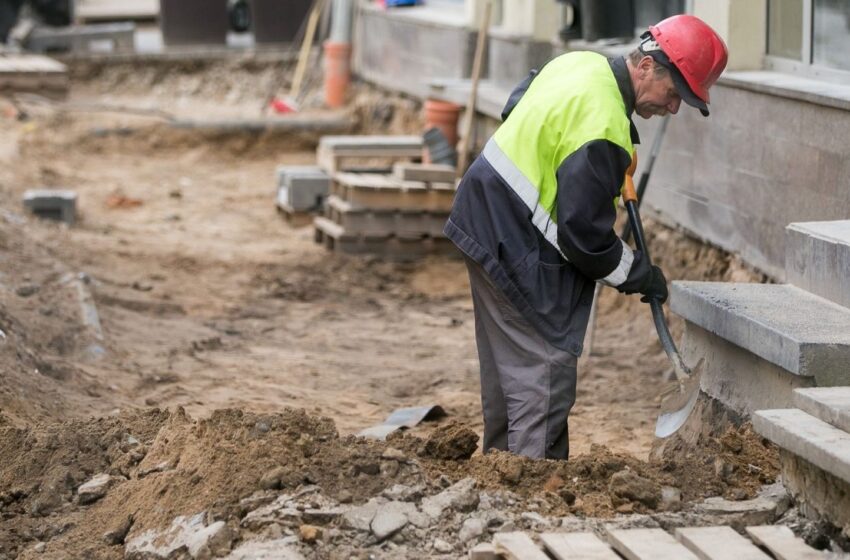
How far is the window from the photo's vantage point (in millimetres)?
7285

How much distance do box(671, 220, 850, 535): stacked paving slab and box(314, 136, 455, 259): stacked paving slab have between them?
19.0ft

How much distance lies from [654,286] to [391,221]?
6.36 m

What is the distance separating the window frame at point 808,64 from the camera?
7.31 metres

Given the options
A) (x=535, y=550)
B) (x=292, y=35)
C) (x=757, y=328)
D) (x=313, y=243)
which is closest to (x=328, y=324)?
(x=313, y=243)

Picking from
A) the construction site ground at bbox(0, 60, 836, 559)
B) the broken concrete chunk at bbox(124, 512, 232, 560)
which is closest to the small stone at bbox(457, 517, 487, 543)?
the construction site ground at bbox(0, 60, 836, 559)

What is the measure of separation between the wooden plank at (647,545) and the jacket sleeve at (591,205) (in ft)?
3.94

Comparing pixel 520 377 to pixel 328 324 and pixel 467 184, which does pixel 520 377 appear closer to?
pixel 467 184

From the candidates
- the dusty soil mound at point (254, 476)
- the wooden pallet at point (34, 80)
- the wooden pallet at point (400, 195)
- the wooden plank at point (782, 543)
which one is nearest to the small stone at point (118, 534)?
the dusty soil mound at point (254, 476)

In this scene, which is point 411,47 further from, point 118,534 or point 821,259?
point 118,534

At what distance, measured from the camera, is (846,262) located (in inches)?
203

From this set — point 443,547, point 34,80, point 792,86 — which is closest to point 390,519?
point 443,547

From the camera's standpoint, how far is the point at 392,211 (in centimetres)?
1150

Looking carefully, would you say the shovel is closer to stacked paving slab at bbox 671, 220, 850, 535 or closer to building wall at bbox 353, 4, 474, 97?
stacked paving slab at bbox 671, 220, 850, 535

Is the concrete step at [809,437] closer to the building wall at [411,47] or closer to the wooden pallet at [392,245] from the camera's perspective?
the wooden pallet at [392,245]
